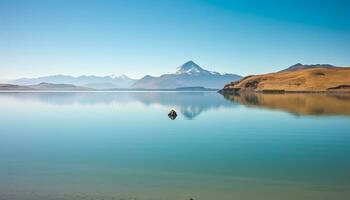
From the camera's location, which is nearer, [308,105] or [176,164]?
[176,164]

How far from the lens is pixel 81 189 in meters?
20.4

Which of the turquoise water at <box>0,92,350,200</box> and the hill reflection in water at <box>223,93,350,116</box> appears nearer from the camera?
the turquoise water at <box>0,92,350,200</box>

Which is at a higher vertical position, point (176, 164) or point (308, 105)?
point (308, 105)

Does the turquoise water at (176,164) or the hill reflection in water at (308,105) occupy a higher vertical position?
the hill reflection in water at (308,105)

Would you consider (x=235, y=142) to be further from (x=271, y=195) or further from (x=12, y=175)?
(x=12, y=175)

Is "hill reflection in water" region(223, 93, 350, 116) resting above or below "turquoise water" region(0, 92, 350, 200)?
above

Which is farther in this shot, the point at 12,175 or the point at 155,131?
the point at 155,131

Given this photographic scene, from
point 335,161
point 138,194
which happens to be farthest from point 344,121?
point 138,194

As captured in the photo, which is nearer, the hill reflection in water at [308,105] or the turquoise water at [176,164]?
the turquoise water at [176,164]

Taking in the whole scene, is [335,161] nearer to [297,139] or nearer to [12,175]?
[297,139]

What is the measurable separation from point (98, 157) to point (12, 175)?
23.6 feet

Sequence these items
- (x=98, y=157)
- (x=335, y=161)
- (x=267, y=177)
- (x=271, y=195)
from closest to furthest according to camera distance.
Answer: (x=271, y=195) → (x=267, y=177) → (x=335, y=161) → (x=98, y=157)

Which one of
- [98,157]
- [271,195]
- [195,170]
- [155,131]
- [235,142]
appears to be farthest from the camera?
[155,131]

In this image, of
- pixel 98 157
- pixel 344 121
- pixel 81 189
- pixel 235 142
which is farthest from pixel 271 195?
pixel 344 121
